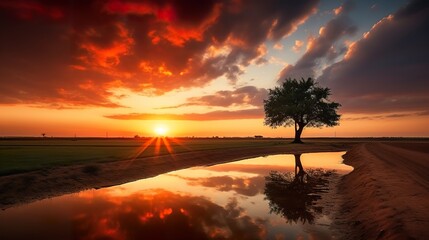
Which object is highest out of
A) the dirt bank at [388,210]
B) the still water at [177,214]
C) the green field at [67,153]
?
the green field at [67,153]

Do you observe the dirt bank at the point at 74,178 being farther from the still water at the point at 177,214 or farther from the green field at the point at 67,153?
the green field at the point at 67,153

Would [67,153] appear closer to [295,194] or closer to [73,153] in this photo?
[73,153]

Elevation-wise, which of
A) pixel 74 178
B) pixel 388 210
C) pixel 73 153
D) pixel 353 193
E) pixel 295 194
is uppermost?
pixel 73 153

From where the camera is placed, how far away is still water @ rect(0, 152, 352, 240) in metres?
10.2

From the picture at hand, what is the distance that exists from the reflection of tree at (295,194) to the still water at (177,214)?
0.13ft

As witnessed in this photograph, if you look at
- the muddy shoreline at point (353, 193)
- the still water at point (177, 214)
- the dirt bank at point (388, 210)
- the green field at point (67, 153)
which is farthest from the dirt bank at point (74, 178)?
the dirt bank at point (388, 210)

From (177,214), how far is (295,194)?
26.1ft

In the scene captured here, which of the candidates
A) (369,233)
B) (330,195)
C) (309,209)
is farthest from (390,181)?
(369,233)

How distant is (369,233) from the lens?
9109 millimetres

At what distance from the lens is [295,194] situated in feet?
56.1

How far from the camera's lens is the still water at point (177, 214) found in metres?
10.2

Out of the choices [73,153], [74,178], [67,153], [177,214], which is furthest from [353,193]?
[67,153]

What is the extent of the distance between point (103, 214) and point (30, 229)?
109 inches

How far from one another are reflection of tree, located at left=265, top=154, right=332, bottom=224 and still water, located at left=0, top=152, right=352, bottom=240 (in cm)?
4
